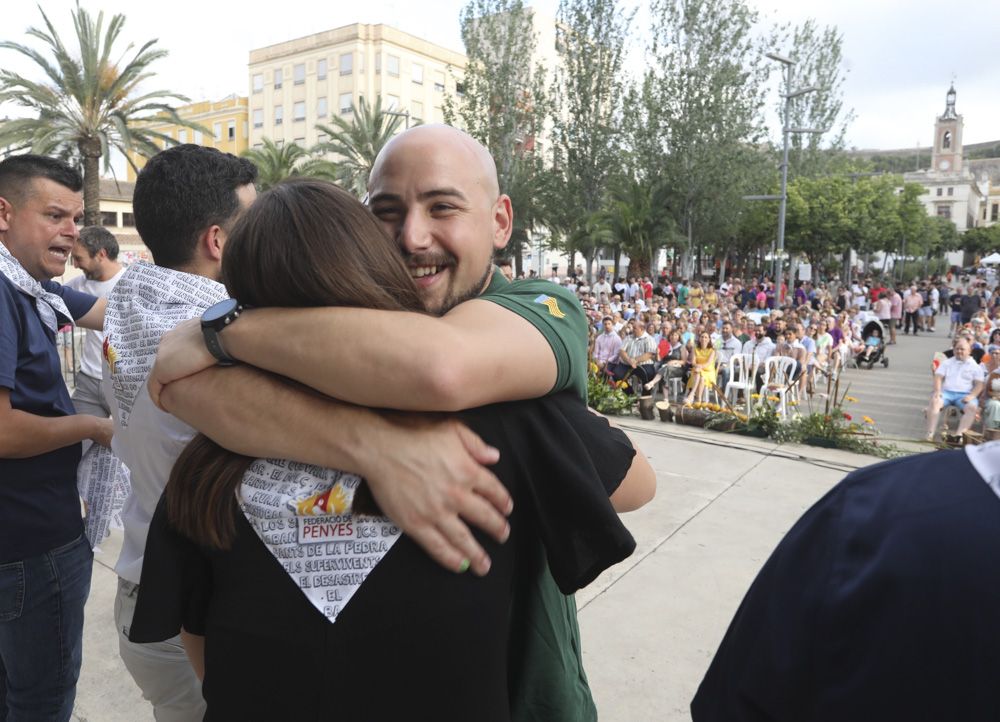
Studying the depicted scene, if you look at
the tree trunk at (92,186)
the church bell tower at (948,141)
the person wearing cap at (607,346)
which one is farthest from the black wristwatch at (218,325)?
the church bell tower at (948,141)

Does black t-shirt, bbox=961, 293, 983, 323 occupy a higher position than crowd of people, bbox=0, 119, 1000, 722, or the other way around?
black t-shirt, bbox=961, 293, 983, 323

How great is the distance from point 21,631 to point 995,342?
43.3 feet

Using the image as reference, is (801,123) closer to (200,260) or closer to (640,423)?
(640,423)

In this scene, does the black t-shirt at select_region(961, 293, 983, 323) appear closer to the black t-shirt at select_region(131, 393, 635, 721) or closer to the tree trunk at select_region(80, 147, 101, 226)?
the black t-shirt at select_region(131, 393, 635, 721)

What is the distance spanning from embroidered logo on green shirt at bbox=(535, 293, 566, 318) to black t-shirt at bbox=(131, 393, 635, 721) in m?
0.13

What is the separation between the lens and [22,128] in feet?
60.4

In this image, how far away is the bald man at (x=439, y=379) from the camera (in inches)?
34.4

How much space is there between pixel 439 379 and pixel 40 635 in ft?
5.63

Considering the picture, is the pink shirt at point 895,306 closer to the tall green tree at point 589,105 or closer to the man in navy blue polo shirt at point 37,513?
the tall green tree at point 589,105

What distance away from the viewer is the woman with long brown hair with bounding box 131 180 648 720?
91 cm

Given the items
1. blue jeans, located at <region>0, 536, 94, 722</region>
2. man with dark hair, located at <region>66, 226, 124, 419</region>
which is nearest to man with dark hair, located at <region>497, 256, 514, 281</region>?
Result: blue jeans, located at <region>0, 536, 94, 722</region>

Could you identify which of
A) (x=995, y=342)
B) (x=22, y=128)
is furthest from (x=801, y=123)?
(x=22, y=128)

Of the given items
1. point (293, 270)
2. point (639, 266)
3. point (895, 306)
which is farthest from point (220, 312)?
point (639, 266)

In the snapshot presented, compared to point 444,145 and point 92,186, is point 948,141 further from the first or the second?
point 444,145
